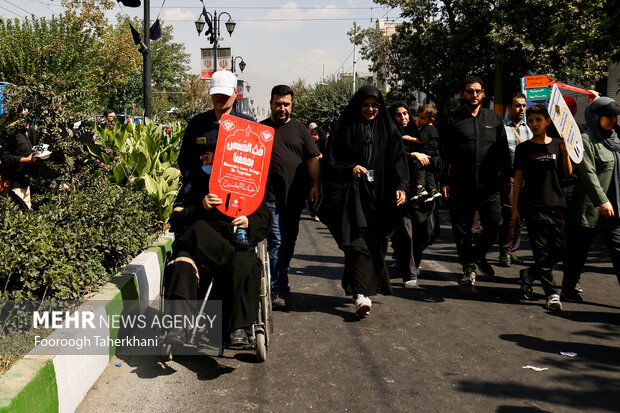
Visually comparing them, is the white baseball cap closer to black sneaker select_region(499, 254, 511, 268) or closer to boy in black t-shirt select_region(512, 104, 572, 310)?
boy in black t-shirt select_region(512, 104, 572, 310)

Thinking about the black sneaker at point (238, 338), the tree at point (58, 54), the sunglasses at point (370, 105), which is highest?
the tree at point (58, 54)

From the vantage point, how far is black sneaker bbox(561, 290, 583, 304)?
20.9 feet

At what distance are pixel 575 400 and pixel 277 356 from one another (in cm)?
202

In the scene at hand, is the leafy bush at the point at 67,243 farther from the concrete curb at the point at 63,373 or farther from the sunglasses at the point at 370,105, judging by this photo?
the sunglasses at the point at 370,105

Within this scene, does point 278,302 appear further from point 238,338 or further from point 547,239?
point 547,239

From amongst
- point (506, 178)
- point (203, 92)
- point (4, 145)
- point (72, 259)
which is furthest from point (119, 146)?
point (203, 92)

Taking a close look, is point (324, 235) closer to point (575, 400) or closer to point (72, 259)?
point (72, 259)

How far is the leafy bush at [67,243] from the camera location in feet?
14.7

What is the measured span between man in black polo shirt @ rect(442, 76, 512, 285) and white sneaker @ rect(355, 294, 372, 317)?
176cm

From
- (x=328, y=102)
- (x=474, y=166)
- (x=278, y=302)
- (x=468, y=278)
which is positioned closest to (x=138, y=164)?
(x=278, y=302)

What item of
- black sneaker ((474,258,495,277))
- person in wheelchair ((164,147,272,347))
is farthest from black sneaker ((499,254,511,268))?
person in wheelchair ((164,147,272,347))

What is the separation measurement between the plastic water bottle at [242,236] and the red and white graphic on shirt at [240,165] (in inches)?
5.1

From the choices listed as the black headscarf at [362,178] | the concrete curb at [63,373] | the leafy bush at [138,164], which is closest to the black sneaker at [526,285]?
the black headscarf at [362,178]

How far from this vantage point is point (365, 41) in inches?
1257
